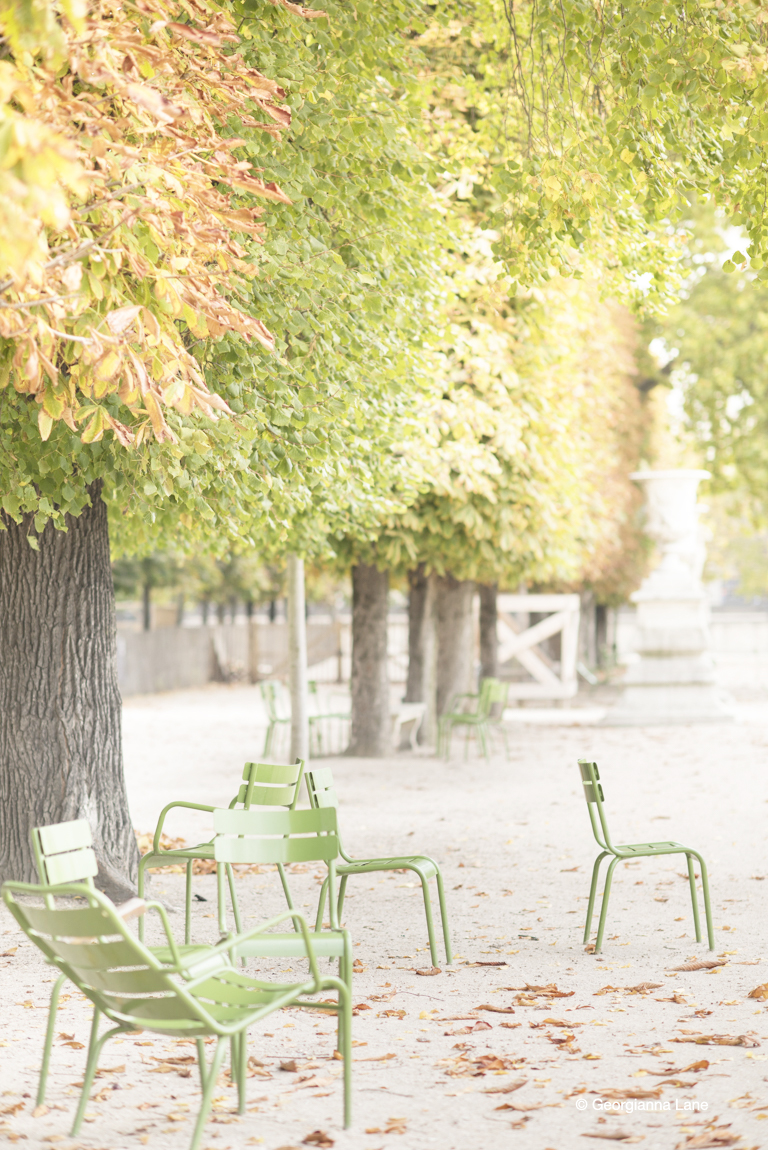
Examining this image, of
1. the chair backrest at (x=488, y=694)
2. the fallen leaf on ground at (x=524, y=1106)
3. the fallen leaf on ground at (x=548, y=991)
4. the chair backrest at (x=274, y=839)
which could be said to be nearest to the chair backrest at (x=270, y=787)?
the chair backrest at (x=274, y=839)

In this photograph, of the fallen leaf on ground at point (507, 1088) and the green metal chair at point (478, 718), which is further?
the green metal chair at point (478, 718)

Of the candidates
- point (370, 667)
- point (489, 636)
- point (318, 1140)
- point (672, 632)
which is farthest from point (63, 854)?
point (489, 636)

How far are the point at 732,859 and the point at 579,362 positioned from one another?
40.7 ft

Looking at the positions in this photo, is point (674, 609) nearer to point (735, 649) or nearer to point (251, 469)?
point (251, 469)

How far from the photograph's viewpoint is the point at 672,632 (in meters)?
20.4

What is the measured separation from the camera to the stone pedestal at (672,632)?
20484 millimetres

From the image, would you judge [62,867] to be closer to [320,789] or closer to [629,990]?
[320,789]

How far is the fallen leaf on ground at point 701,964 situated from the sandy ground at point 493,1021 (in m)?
0.04

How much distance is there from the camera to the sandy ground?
14.1 feet

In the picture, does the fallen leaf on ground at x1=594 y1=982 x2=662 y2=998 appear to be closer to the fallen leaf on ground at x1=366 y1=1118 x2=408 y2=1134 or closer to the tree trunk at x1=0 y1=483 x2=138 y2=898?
the fallen leaf on ground at x1=366 y1=1118 x2=408 y2=1134

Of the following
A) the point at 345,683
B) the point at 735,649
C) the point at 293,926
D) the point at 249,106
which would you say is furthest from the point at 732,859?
the point at 735,649

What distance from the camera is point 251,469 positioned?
749cm

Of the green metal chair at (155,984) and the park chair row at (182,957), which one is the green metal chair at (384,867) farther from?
the green metal chair at (155,984)

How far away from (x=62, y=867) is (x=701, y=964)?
3.38m
